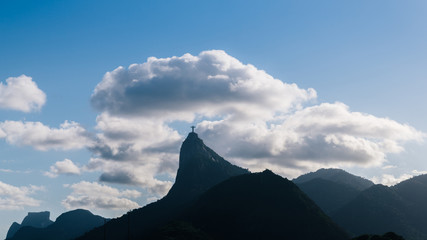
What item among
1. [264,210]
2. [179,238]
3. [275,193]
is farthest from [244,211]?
[179,238]

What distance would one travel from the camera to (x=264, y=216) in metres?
168

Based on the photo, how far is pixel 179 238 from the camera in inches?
5241

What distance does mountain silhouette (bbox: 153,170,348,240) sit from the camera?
154000mm

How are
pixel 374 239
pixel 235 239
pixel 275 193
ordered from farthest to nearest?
pixel 275 193, pixel 235 239, pixel 374 239

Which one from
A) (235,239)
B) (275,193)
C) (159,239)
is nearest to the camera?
(159,239)

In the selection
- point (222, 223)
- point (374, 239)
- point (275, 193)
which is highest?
A: point (275, 193)

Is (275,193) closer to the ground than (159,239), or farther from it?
farther from it

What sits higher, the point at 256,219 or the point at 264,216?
the point at 264,216

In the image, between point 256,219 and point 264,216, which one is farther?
point 264,216

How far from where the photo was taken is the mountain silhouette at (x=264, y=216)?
505ft

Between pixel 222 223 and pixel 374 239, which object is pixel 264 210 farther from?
pixel 374 239

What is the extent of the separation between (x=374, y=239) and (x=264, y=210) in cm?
8435

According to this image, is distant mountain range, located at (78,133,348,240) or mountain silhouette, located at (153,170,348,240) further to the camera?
mountain silhouette, located at (153,170,348,240)

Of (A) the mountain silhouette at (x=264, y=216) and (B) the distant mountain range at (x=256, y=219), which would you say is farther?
(A) the mountain silhouette at (x=264, y=216)
